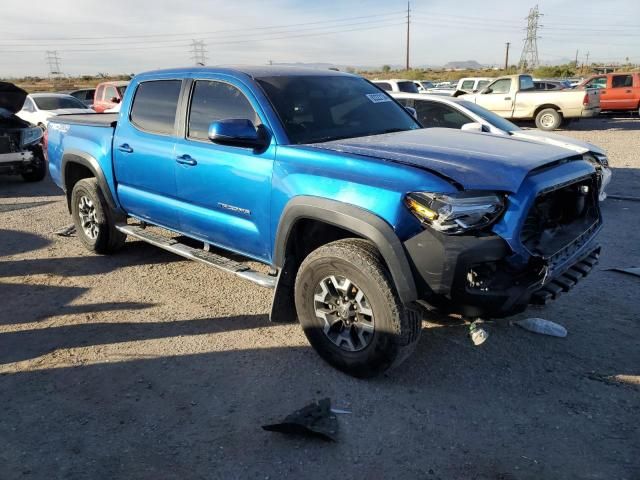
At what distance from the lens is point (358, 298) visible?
11.1 feet

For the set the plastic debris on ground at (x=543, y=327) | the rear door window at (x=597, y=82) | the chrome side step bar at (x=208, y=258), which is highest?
the rear door window at (x=597, y=82)

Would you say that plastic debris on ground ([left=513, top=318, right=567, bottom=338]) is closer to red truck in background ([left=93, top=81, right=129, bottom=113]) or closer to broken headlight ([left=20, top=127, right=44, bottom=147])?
broken headlight ([left=20, top=127, right=44, bottom=147])

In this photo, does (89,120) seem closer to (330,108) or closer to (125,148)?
(125,148)

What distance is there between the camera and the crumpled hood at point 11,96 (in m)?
10.4

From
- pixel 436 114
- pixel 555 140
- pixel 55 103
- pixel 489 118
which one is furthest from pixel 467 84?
pixel 555 140

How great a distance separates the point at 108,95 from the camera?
1645cm

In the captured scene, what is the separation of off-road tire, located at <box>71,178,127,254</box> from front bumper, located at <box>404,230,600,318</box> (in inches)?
153

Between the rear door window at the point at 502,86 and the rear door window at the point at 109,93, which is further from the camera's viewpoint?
the rear door window at the point at 502,86

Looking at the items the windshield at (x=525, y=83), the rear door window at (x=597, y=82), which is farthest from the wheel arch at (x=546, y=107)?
the rear door window at (x=597, y=82)

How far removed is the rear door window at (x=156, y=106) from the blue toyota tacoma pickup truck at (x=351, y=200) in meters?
0.02

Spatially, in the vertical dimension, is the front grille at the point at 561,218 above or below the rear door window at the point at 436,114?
below

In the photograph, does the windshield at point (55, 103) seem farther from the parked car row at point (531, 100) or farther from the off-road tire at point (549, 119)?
the off-road tire at point (549, 119)

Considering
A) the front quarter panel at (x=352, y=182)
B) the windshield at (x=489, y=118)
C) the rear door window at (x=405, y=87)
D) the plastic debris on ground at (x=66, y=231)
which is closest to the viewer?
the front quarter panel at (x=352, y=182)

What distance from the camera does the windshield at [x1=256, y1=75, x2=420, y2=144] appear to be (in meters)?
3.95
